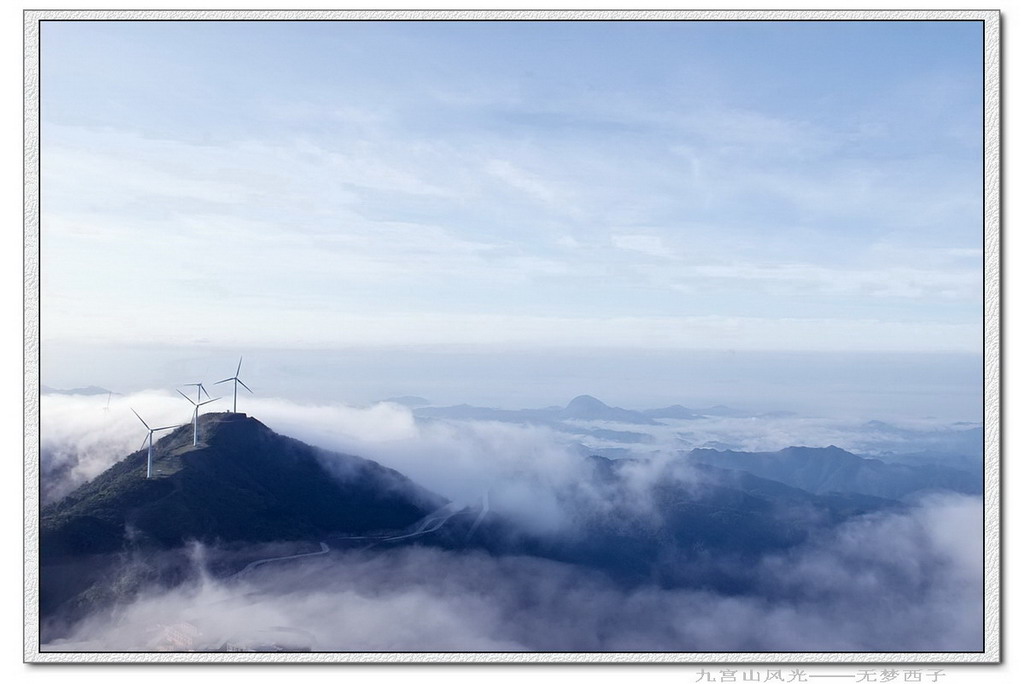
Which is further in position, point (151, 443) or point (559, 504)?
point (559, 504)

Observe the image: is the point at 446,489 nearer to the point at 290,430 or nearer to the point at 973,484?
the point at 290,430

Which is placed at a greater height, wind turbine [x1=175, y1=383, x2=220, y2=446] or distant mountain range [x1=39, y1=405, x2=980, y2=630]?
wind turbine [x1=175, y1=383, x2=220, y2=446]

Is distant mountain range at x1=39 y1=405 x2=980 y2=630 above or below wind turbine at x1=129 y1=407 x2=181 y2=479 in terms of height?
below


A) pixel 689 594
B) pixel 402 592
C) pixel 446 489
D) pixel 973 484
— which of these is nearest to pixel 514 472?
pixel 446 489

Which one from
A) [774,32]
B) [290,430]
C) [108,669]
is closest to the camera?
[108,669]

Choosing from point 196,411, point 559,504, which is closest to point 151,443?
point 196,411

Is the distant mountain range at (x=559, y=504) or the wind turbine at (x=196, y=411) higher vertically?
the wind turbine at (x=196, y=411)

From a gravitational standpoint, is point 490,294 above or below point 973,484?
above

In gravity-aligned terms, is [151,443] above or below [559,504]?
above

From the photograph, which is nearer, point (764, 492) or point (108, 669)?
point (108, 669)

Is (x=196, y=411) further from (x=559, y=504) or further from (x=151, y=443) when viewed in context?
(x=559, y=504)

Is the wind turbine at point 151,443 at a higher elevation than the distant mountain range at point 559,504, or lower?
higher
